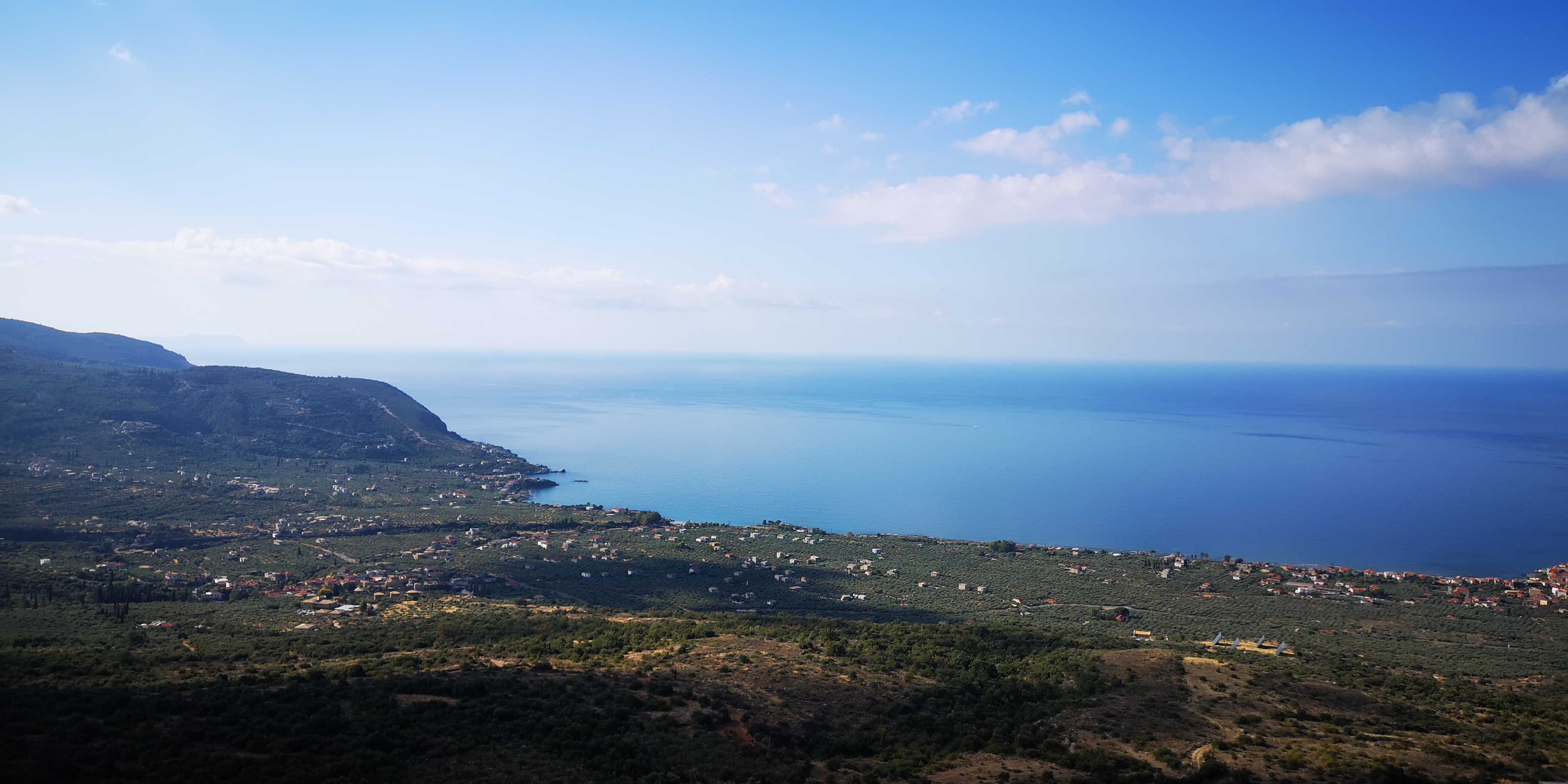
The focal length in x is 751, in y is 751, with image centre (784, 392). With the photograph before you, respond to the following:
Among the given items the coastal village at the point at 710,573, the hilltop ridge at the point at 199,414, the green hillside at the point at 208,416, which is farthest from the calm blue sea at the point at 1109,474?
the green hillside at the point at 208,416

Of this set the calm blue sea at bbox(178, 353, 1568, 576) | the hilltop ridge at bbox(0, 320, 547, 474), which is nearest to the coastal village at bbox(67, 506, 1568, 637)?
the calm blue sea at bbox(178, 353, 1568, 576)

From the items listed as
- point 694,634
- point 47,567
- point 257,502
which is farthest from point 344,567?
point 694,634

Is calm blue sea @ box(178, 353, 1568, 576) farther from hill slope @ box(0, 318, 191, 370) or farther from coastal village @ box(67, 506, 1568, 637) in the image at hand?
hill slope @ box(0, 318, 191, 370)

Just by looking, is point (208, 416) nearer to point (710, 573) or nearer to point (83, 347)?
point (83, 347)

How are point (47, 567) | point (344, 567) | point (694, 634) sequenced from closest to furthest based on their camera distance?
point (694, 634), point (47, 567), point (344, 567)

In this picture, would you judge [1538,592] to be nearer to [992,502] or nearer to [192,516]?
[992,502]

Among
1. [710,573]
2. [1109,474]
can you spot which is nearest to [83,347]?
[710,573]
